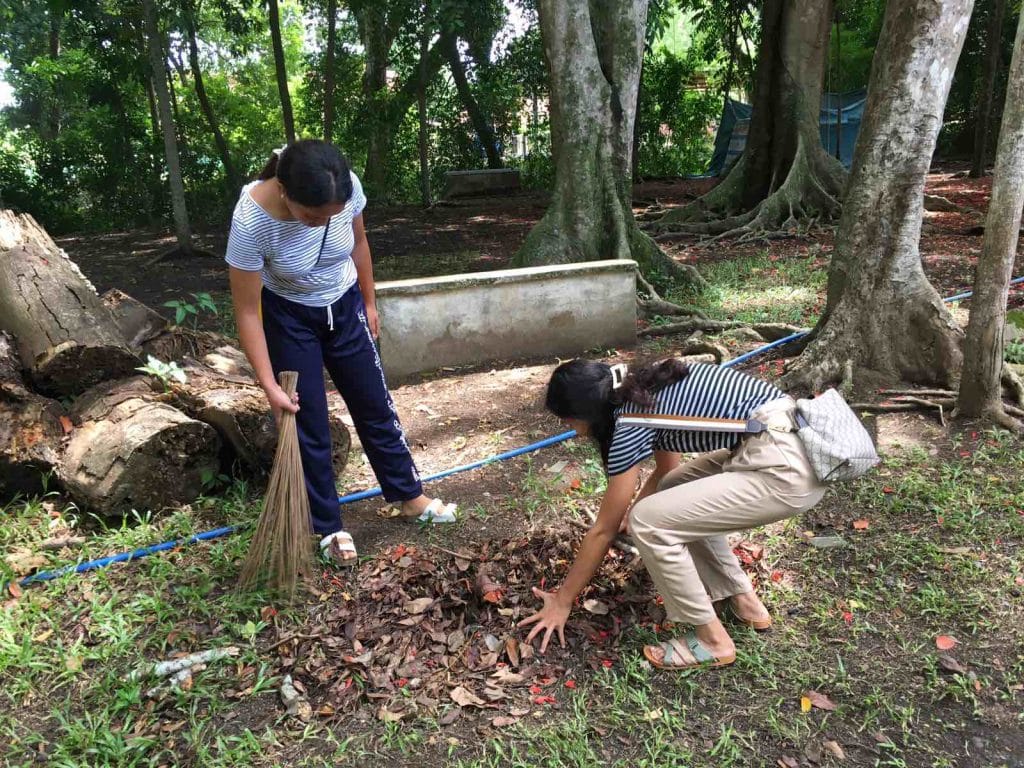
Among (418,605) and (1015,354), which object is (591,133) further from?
(418,605)

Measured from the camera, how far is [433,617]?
2.73 m

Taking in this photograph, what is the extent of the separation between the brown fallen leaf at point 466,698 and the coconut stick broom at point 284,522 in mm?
786

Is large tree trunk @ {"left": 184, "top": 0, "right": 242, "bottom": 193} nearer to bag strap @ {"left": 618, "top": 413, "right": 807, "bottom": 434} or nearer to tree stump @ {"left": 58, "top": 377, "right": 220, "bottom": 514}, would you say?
tree stump @ {"left": 58, "top": 377, "right": 220, "bottom": 514}

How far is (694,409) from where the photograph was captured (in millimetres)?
2273

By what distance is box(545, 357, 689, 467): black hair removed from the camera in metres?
2.21

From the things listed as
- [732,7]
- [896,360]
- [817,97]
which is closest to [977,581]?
[896,360]

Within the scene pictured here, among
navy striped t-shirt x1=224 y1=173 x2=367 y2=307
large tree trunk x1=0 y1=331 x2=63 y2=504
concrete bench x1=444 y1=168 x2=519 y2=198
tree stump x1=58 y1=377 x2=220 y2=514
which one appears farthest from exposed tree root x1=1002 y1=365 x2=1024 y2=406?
concrete bench x1=444 y1=168 x2=519 y2=198

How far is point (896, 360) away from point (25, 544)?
14.2 ft

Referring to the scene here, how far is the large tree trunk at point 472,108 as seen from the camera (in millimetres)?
14020

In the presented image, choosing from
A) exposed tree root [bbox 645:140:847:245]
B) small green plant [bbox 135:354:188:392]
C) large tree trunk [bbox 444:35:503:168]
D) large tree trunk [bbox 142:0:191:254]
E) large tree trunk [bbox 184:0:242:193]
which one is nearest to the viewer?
small green plant [bbox 135:354:188:392]

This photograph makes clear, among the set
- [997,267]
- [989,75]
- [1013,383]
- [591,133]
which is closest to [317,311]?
[997,267]

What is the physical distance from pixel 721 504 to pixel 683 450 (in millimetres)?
201

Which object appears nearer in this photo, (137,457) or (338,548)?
(338,548)

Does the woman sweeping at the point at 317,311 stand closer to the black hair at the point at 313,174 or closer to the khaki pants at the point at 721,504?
the black hair at the point at 313,174
